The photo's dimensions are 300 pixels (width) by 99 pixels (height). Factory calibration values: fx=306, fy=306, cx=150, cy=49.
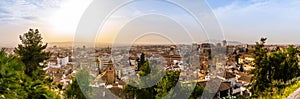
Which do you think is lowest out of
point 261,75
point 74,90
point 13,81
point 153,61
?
Result: point 74,90

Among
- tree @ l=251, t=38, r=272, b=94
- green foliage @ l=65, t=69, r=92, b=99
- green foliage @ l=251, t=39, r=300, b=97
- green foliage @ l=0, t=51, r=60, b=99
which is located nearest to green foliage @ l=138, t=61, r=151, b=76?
green foliage @ l=65, t=69, r=92, b=99

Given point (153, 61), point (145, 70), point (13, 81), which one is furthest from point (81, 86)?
point (13, 81)

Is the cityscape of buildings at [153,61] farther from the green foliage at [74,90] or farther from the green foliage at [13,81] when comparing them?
the green foliage at [13,81]

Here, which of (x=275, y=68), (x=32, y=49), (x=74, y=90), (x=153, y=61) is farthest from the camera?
(x=32, y=49)

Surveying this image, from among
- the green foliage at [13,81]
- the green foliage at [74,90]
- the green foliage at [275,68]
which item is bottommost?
the green foliage at [74,90]

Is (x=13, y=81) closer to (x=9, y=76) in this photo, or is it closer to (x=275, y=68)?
(x=9, y=76)

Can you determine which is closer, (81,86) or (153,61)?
(81,86)

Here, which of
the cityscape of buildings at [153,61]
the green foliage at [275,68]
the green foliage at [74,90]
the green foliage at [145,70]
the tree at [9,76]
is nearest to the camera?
the tree at [9,76]

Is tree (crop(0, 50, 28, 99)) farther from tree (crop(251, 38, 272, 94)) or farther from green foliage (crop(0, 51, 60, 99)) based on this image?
tree (crop(251, 38, 272, 94))

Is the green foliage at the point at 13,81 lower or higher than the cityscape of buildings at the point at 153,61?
higher

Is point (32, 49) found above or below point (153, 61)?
above

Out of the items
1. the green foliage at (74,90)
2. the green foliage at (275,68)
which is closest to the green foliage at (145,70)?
the green foliage at (74,90)
